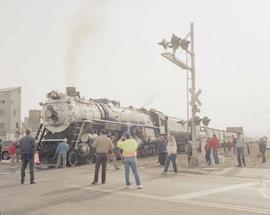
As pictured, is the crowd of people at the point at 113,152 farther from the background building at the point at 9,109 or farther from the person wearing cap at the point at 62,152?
the background building at the point at 9,109

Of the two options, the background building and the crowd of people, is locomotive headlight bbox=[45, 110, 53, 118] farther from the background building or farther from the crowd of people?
the background building

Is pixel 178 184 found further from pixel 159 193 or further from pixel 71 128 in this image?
pixel 71 128

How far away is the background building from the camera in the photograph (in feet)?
301

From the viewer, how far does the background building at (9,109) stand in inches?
3607

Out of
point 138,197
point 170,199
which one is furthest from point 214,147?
point 170,199

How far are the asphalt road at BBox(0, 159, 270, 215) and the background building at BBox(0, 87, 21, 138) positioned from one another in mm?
79082

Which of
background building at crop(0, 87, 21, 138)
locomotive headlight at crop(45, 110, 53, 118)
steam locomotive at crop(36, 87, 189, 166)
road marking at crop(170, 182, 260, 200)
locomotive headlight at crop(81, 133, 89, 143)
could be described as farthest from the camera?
background building at crop(0, 87, 21, 138)

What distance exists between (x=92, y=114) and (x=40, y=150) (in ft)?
11.6

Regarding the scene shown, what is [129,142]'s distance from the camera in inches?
541

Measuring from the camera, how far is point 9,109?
303 ft

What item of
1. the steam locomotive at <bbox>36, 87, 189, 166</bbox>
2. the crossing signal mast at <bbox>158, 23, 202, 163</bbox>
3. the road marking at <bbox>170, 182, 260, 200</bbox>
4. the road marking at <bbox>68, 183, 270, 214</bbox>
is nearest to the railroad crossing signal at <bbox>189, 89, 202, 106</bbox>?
the crossing signal mast at <bbox>158, 23, 202, 163</bbox>

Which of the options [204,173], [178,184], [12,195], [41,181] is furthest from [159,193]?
[204,173]

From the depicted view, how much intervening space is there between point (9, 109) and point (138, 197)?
84911mm

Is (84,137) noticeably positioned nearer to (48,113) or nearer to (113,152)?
(48,113)
